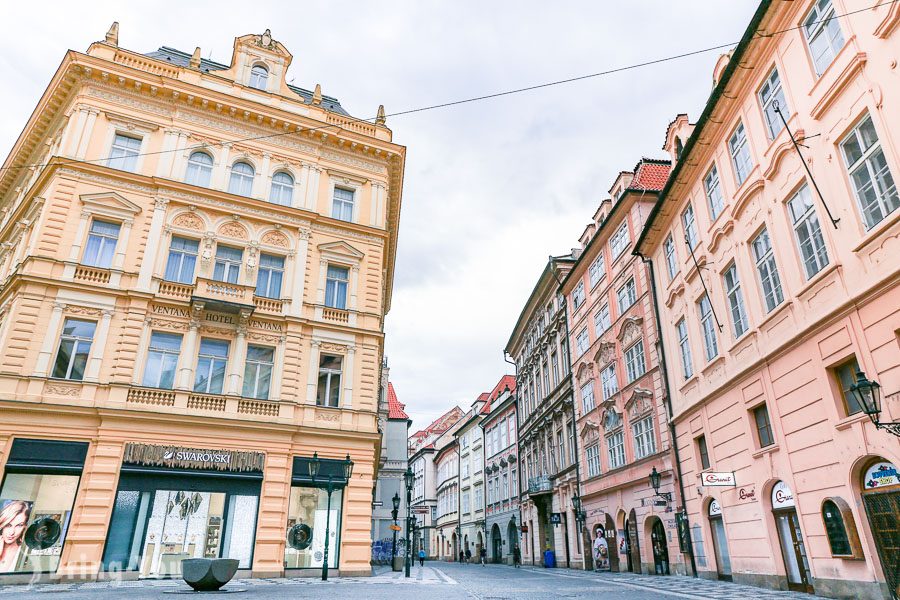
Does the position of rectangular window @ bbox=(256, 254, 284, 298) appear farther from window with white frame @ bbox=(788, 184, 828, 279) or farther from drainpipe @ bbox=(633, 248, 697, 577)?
window with white frame @ bbox=(788, 184, 828, 279)

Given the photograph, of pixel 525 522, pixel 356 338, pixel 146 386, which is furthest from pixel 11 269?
pixel 525 522

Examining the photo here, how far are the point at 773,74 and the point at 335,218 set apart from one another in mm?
15731

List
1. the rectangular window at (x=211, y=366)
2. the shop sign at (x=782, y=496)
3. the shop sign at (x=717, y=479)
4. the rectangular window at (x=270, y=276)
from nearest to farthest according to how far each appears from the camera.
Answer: the shop sign at (x=782, y=496) → the shop sign at (x=717, y=479) → the rectangular window at (x=211, y=366) → the rectangular window at (x=270, y=276)

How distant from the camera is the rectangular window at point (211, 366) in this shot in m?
19.3

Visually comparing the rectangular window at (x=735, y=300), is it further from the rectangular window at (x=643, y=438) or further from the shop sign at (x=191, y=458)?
the shop sign at (x=191, y=458)

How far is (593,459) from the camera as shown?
2911 cm

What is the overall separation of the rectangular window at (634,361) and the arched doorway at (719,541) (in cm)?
692

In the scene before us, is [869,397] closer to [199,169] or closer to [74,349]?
[74,349]

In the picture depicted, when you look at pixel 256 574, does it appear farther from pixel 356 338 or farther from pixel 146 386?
pixel 356 338

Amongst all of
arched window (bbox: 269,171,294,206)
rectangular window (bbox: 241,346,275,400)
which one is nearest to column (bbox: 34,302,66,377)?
rectangular window (bbox: 241,346,275,400)

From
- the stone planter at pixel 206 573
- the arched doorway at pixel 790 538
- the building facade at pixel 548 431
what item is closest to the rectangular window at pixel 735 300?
the arched doorway at pixel 790 538

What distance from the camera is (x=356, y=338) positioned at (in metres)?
21.8

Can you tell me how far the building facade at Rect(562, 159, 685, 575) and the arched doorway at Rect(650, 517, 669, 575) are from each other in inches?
1.4

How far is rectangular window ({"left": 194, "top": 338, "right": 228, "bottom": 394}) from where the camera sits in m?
19.3
